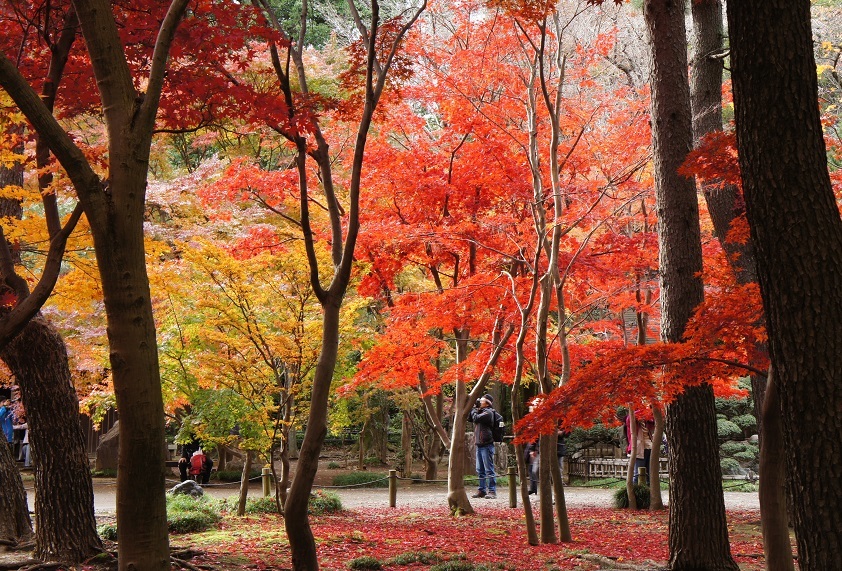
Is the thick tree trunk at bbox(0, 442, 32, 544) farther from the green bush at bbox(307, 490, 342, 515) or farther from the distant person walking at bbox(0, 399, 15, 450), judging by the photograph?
the distant person walking at bbox(0, 399, 15, 450)

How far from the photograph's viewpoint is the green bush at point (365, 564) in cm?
728

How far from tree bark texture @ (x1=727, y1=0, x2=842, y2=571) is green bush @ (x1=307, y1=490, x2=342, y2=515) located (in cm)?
927

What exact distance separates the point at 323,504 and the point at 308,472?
7.04m

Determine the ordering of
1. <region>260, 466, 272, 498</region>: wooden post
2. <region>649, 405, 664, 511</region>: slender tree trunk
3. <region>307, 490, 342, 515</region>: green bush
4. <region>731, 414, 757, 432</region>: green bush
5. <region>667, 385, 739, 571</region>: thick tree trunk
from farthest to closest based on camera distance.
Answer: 1. <region>731, 414, 757, 432</region>: green bush
2. <region>649, 405, 664, 511</region>: slender tree trunk
3. <region>260, 466, 272, 498</region>: wooden post
4. <region>307, 490, 342, 515</region>: green bush
5. <region>667, 385, 739, 571</region>: thick tree trunk

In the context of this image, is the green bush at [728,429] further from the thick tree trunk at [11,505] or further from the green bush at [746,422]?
the thick tree trunk at [11,505]

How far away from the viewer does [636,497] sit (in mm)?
12938

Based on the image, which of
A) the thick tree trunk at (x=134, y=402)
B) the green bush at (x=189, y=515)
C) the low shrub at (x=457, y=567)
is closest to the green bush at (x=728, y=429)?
the green bush at (x=189, y=515)

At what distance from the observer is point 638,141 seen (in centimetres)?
1124

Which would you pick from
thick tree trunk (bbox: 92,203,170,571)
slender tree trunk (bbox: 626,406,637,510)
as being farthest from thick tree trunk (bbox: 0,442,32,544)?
slender tree trunk (bbox: 626,406,637,510)

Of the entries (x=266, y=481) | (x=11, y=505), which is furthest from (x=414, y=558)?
(x=266, y=481)

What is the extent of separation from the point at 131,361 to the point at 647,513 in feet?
35.2

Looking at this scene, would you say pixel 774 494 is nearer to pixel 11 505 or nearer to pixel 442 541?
pixel 442 541

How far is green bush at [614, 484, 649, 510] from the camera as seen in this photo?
12938mm

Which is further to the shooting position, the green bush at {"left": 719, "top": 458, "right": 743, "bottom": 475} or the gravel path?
the green bush at {"left": 719, "top": 458, "right": 743, "bottom": 475}
